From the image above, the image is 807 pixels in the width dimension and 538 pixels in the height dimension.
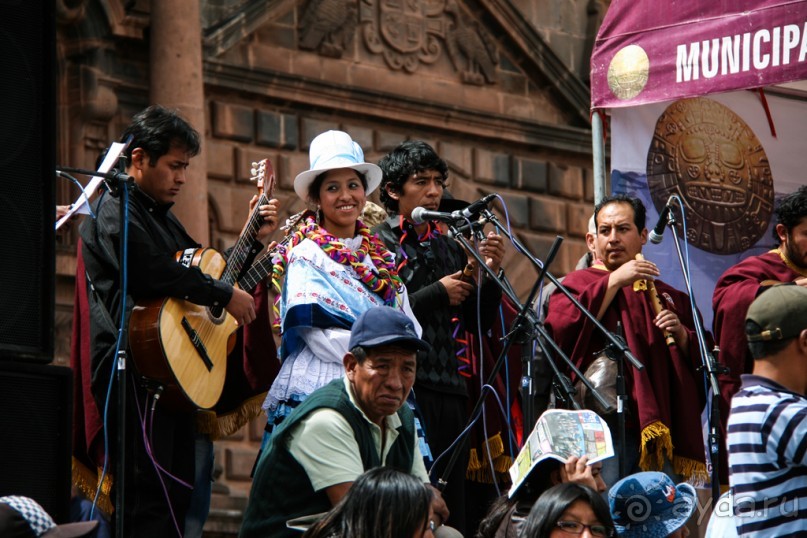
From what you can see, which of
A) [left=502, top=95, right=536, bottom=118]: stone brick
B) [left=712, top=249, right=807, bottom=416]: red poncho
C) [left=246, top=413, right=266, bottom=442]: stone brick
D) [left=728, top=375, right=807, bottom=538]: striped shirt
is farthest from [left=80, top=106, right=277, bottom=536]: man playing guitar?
[left=502, top=95, right=536, bottom=118]: stone brick

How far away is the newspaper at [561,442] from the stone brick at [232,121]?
27.0 feet

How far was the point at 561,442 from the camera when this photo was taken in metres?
6.06

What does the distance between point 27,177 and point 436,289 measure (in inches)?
93.7

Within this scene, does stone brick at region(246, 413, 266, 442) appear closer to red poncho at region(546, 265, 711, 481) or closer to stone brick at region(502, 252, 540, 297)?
stone brick at region(502, 252, 540, 297)

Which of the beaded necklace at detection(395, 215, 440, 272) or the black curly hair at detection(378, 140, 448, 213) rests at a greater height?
the black curly hair at detection(378, 140, 448, 213)

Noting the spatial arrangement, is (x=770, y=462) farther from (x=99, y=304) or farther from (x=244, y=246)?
(x=244, y=246)

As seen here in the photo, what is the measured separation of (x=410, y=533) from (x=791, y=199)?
158 inches

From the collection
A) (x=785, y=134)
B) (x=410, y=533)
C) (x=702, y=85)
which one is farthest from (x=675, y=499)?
(x=785, y=134)

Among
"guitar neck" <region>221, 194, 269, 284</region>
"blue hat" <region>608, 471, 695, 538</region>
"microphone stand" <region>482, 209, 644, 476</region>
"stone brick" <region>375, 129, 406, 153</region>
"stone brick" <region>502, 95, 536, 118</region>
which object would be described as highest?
"stone brick" <region>502, 95, 536, 118</region>

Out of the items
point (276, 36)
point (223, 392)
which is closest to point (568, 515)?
point (223, 392)

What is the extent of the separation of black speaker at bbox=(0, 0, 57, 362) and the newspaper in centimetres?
172

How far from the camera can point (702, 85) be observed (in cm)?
904

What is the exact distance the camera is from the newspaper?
6016 mm

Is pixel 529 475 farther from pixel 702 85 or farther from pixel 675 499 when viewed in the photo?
pixel 702 85
